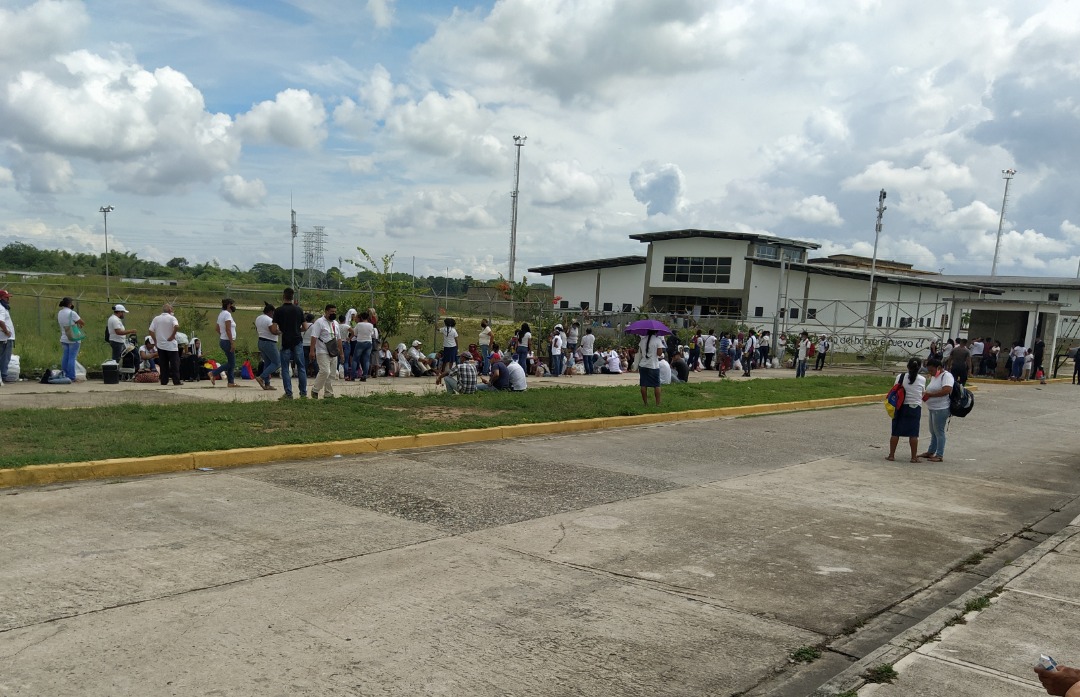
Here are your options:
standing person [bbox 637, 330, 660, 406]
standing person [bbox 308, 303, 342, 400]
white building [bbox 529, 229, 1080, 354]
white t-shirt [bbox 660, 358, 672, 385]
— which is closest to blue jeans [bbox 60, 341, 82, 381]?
standing person [bbox 308, 303, 342, 400]

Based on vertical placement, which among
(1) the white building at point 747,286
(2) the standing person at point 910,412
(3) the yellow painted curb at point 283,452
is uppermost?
(1) the white building at point 747,286

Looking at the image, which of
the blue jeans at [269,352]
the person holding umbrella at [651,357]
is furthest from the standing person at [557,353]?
the blue jeans at [269,352]

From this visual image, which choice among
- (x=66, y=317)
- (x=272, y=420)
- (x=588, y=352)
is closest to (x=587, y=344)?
(x=588, y=352)

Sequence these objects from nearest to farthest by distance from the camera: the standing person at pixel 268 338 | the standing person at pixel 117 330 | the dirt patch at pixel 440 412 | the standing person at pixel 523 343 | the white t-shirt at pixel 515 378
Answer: the dirt patch at pixel 440 412
the standing person at pixel 268 338
the standing person at pixel 117 330
the white t-shirt at pixel 515 378
the standing person at pixel 523 343

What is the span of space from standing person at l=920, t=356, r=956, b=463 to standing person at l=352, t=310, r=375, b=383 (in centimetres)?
1113

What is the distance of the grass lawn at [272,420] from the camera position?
8406 mm

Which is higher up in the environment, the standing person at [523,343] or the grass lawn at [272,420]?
the standing person at [523,343]

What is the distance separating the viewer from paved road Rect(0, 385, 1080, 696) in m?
3.99

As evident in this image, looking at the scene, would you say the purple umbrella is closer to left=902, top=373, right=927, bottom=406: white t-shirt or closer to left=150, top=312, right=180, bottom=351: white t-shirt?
left=902, top=373, right=927, bottom=406: white t-shirt

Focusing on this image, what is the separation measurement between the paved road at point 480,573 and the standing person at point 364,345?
7792 millimetres

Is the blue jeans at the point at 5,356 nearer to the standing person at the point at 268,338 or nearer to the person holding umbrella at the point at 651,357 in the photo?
the standing person at the point at 268,338

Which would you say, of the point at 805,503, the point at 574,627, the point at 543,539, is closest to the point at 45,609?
the point at 574,627

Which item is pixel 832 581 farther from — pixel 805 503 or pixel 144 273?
pixel 144 273

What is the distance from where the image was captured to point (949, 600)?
18.1 ft
